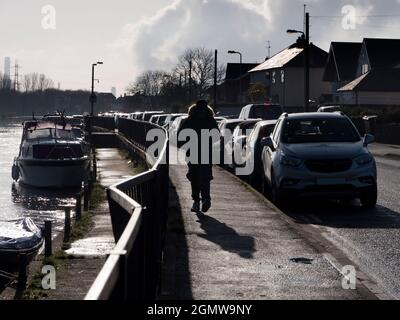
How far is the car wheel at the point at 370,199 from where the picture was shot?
50.8 feet

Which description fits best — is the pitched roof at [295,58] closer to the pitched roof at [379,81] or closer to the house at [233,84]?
the pitched roof at [379,81]

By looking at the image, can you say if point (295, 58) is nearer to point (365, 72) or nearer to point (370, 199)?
point (365, 72)

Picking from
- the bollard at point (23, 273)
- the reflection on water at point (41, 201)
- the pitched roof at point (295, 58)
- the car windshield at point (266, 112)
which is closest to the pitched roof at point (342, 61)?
the pitched roof at point (295, 58)

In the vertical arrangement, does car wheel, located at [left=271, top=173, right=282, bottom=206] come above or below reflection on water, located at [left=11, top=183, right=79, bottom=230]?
above

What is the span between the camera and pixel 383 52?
80.2 meters

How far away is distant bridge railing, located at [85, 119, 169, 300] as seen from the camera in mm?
4438

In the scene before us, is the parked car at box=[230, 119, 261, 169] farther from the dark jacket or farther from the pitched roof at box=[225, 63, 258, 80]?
the pitched roof at box=[225, 63, 258, 80]

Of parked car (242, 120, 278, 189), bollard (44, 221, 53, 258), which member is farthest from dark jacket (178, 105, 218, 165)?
parked car (242, 120, 278, 189)

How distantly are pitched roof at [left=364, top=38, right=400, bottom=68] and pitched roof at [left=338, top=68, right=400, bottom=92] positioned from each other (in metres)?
1.36

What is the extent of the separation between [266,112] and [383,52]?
5129 cm

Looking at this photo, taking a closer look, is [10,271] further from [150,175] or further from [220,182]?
[150,175]

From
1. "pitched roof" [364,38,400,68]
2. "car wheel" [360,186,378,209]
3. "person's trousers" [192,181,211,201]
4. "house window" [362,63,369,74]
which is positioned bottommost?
"car wheel" [360,186,378,209]
